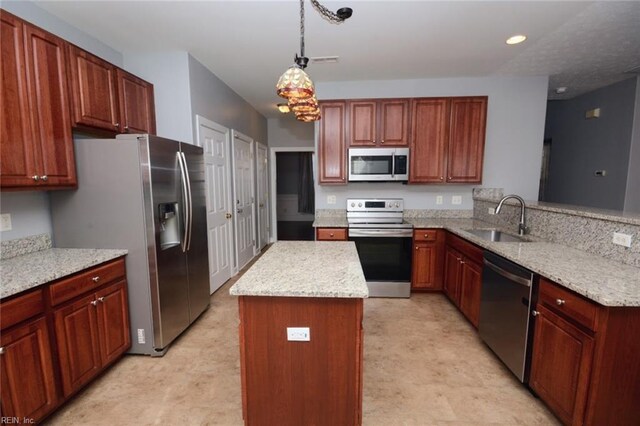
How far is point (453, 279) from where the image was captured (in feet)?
9.95

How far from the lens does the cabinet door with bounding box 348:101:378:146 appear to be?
3.42 meters

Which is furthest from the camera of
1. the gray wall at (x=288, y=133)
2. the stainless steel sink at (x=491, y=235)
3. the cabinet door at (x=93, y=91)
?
the gray wall at (x=288, y=133)

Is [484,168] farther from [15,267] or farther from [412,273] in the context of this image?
[15,267]

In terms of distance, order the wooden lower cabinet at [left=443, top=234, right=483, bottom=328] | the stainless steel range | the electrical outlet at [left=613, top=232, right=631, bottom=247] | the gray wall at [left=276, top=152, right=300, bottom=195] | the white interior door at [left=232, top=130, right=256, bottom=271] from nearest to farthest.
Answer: the electrical outlet at [left=613, top=232, right=631, bottom=247] < the wooden lower cabinet at [left=443, top=234, right=483, bottom=328] < the stainless steel range < the white interior door at [left=232, top=130, right=256, bottom=271] < the gray wall at [left=276, top=152, right=300, bottom=195]

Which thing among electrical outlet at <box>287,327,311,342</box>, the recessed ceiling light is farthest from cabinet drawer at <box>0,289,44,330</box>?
the recessed ceiling light

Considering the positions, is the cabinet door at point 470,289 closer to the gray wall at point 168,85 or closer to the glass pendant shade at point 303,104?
the glass pendant shade at point 303,104

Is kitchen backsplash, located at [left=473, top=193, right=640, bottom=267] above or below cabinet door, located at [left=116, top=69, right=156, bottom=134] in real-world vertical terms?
below

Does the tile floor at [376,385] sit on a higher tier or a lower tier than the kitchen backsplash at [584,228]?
lower

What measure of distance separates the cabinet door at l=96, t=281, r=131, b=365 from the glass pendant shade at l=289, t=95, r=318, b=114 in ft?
5.96

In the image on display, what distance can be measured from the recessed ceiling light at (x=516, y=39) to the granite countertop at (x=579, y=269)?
1779 millimetres

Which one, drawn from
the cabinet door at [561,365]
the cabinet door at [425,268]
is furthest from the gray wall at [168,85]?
the cabinet door at [561,365]

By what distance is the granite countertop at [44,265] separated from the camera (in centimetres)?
147

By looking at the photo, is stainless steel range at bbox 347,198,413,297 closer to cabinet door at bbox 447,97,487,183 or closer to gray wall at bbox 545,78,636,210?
cabinet door at bbox 447,97,487,183

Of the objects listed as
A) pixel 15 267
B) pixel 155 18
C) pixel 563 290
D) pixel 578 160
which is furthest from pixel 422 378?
pixel 578 160
